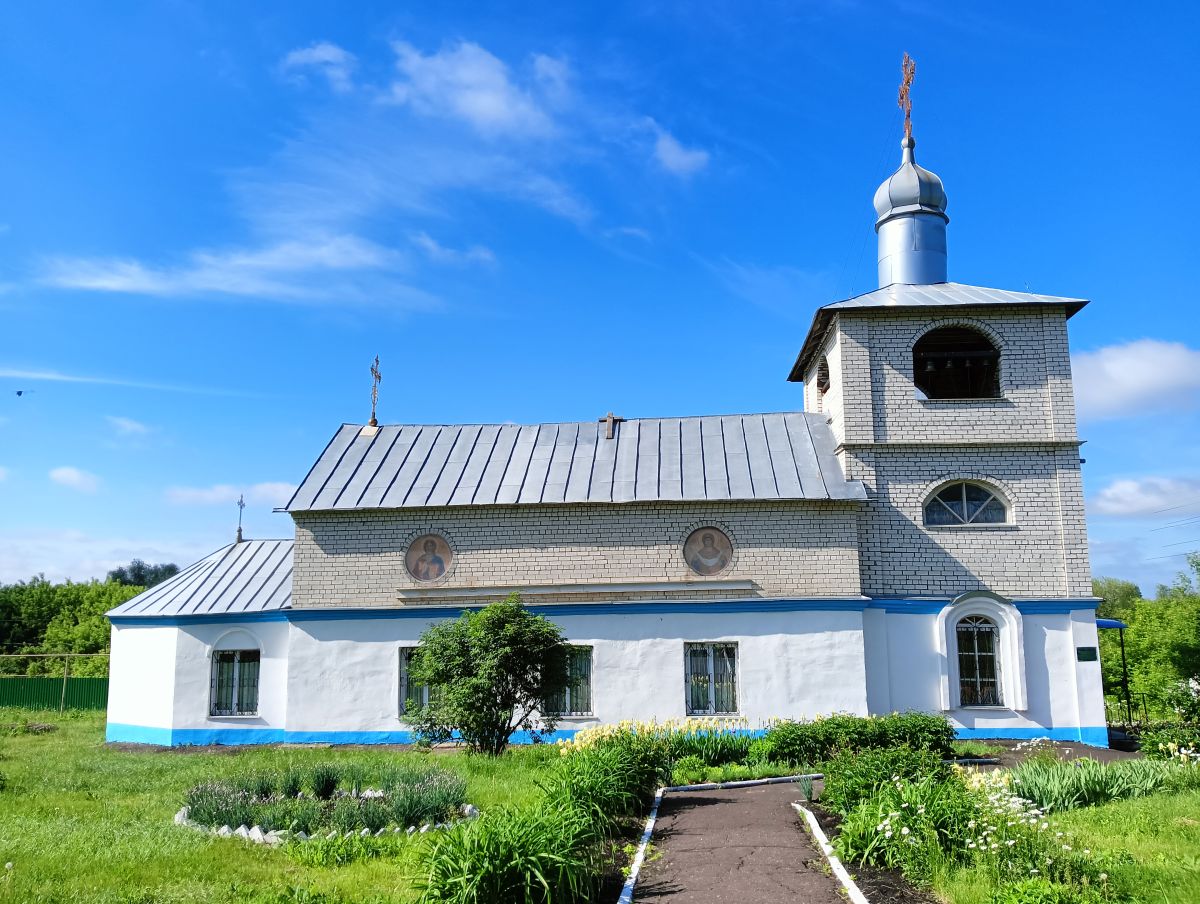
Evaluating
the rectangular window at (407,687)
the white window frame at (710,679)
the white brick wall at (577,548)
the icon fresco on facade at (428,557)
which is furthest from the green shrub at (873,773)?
the icon fresco on facade at (428,557)

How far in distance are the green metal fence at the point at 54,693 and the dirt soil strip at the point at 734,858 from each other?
68.4 ft

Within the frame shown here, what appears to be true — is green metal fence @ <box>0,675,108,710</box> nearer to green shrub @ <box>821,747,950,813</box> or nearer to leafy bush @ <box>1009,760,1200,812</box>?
green shrub @ <box>821,747,950,813</box>

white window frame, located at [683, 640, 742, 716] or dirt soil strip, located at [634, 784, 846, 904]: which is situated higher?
white window frame, located at [683, 640, 742, 716]

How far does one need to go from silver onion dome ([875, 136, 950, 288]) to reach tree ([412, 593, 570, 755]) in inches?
416

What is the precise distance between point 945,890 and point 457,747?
1018cm

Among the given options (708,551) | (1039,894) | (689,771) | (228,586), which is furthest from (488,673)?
(1039,894)

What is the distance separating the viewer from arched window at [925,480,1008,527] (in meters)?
16.2

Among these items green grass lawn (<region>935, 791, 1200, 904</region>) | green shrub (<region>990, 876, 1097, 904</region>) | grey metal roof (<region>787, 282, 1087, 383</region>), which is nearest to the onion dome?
grey metal roof (<region>787, 282, 1087, 383</region>)

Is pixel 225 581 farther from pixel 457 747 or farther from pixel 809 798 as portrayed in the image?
pixel 809 798

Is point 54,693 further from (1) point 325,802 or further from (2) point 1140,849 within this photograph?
(2) point 1140,849

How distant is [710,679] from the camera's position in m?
15.6

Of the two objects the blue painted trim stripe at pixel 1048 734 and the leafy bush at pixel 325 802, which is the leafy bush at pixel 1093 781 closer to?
the blue painted trim stripe at pixel 1048 734

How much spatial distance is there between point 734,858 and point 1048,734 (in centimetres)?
1022

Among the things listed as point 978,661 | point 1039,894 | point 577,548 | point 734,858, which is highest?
point 577,548
